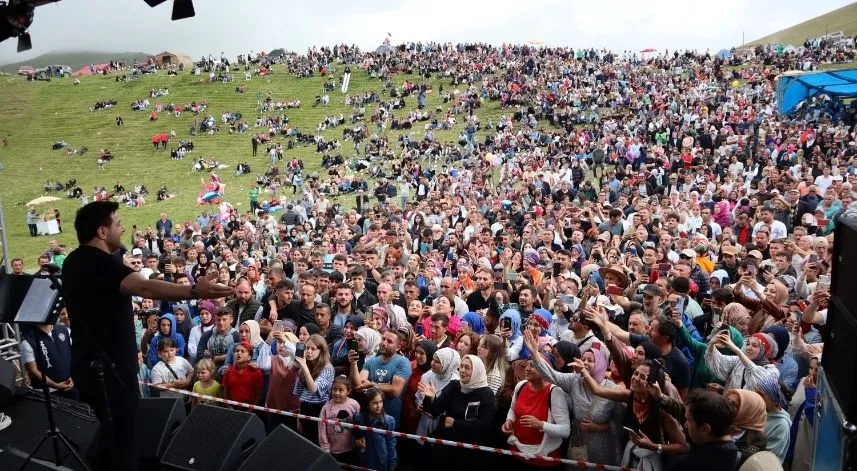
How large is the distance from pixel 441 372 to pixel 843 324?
2.85 metres

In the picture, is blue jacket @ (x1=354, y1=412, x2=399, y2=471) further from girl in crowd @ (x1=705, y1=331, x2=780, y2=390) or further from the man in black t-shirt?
girl in crowd @ (x1=705, y1=331, x2=780, y2=390)

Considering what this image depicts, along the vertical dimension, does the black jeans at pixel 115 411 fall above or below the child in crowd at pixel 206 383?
above

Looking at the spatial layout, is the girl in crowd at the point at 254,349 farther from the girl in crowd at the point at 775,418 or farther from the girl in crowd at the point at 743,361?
the girl in crowd at the point at 775,418

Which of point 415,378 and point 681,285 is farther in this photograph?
point 681,285

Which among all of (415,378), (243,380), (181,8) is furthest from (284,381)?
(181,8)

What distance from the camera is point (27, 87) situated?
52.0 metres

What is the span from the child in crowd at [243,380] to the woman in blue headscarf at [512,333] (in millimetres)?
2064

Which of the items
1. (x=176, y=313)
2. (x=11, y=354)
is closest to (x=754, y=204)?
(x=176, y=313)

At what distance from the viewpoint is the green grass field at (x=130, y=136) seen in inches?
1148

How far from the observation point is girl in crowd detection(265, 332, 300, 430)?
17.4ft

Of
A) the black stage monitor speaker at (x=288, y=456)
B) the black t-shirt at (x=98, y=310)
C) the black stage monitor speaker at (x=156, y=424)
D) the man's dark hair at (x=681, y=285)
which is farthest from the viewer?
the man's dark hair at (x=681, y=285)

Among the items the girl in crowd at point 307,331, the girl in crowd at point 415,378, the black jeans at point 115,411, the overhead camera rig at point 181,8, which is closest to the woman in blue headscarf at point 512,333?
the girl in crowd at point 415,378

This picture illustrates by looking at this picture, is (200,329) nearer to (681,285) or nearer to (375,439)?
(375,439)

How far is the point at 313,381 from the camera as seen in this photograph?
5.06 m
